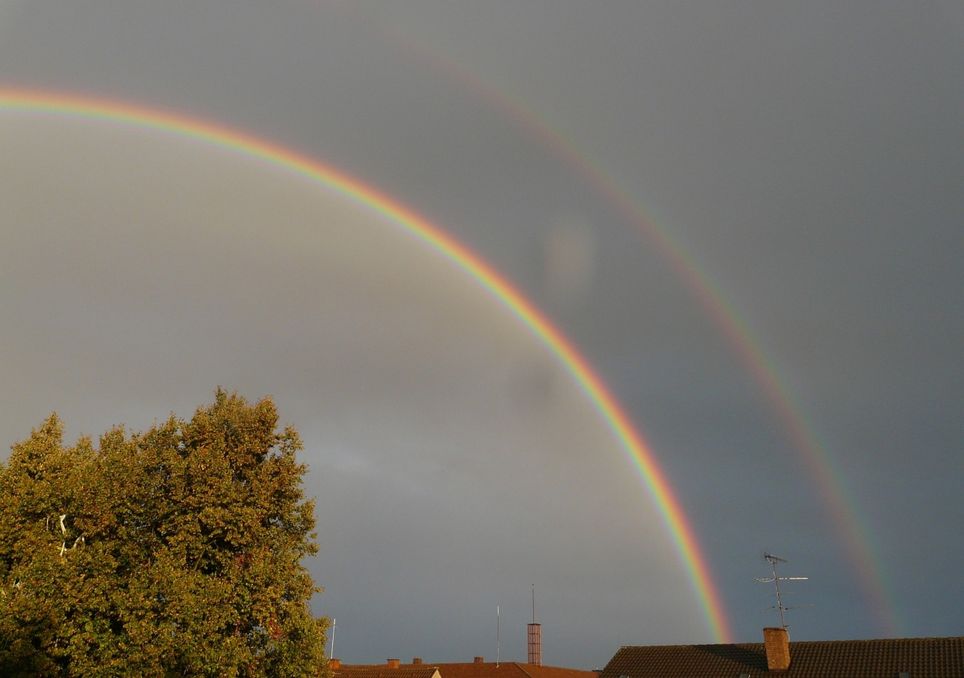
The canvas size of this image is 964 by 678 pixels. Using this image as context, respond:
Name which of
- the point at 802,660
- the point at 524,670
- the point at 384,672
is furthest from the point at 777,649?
the point at 384,672

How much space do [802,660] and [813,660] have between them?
57 centimetres

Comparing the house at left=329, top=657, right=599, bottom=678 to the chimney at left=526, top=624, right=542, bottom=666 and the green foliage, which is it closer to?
the chimney at left=526, top=624, right=542, bottom=666

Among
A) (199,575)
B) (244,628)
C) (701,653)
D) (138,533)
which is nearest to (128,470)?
(138,533)

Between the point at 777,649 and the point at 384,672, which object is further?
the point at 384,672

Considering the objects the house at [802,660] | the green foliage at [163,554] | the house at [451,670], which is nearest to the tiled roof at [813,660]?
the house at [802,660]

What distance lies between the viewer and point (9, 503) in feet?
95.4

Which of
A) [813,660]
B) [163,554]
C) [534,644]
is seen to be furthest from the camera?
[534,644]

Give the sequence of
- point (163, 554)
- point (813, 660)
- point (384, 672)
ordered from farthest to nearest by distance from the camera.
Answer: point (384, 672)
point (813, 660)
point (163, 554)

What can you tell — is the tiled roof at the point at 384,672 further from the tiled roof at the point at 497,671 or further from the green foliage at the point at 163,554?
the green foliage at the point at 163,554

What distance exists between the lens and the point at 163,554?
27641mm

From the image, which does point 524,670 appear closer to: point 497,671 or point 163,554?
point 497,671

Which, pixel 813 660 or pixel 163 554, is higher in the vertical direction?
pixel 163 554

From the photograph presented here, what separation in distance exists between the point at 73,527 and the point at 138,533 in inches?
101

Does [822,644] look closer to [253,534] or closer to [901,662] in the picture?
[901,662]
